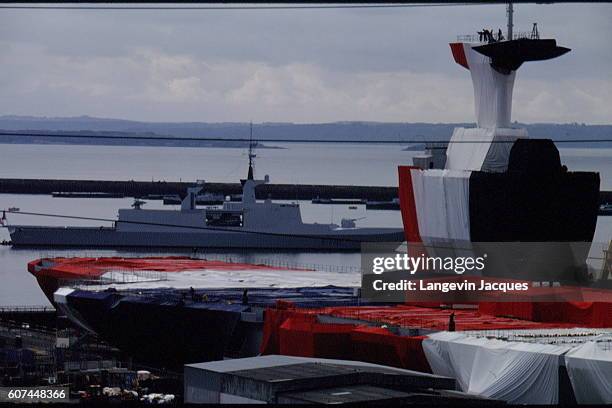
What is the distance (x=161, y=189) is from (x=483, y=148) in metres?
70.2

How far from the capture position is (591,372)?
2158cm

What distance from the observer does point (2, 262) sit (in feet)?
220

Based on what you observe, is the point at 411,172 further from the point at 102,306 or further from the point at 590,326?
the point at 590,326

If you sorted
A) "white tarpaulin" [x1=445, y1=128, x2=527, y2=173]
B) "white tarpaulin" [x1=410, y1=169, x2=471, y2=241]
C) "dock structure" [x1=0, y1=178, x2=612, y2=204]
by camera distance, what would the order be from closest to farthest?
"white tarpaulin" [x1=410, y1=169, x2=471, y2=241] → "white tarpaulin" [x1=445, y1=128, x2=527, y2=173] → "dock structure" [x1=0, y1=178, x2=612, y2=204]

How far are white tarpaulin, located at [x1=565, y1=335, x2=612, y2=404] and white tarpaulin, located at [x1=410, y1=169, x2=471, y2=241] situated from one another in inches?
867

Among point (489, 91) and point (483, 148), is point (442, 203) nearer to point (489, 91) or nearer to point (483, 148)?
point (483, 148)

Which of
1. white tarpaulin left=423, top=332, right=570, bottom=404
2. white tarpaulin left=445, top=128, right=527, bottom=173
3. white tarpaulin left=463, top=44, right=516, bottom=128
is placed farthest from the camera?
white tarpaulin left=463, top=44, right=516, bottom=128

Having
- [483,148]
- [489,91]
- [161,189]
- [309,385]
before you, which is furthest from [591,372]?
[161,189]

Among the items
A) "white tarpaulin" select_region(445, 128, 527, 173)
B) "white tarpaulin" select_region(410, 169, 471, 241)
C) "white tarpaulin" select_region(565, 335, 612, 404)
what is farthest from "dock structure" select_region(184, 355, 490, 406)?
"white tarpaulin" select_region(445, 128, 527, 173)

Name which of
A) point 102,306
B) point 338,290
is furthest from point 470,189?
point 102,306

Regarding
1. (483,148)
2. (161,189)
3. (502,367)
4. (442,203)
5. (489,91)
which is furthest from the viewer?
(161,189)

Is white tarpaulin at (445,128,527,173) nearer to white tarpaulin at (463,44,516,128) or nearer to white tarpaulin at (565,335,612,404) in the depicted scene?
white tarpaulin at (463,44,516,128)

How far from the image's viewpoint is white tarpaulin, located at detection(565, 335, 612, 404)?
21.4 metres

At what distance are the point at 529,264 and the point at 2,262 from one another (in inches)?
1324
